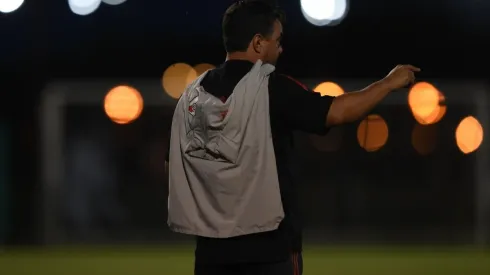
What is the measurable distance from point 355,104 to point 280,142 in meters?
0.26

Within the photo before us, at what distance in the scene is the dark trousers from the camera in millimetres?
2887

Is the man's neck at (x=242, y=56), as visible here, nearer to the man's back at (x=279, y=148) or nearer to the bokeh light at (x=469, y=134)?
the man's back at (x=279, y=148)

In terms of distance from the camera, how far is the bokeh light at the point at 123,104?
1412cm

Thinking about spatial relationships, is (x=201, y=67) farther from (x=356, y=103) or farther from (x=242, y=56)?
(x=356, y=103)

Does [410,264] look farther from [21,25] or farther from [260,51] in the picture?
[21,25]

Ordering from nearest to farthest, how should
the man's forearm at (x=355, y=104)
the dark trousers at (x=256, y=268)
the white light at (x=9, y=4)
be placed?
1. the man's forearm at (x=355, y=104)
2. the dark trousers at (x=256, y=268)
3. the white light at (x=9, y=4)

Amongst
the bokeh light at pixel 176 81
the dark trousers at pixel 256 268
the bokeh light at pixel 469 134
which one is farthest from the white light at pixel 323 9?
the dark trousers at pixel 256 268

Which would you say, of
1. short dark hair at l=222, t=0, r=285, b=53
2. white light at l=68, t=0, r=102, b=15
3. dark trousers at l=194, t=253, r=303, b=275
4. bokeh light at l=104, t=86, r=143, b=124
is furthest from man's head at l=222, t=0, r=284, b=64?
white light at l=68, t=0, r=102, b=15

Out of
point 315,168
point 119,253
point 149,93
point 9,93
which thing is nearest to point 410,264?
point 119,253

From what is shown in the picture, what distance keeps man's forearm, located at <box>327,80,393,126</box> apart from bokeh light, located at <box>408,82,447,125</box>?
11348 mm

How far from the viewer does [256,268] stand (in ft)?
9.48

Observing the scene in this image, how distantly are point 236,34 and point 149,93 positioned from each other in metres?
11.4

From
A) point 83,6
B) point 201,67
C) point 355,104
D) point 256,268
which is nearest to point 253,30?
point 355,104

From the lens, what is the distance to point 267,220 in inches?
111
